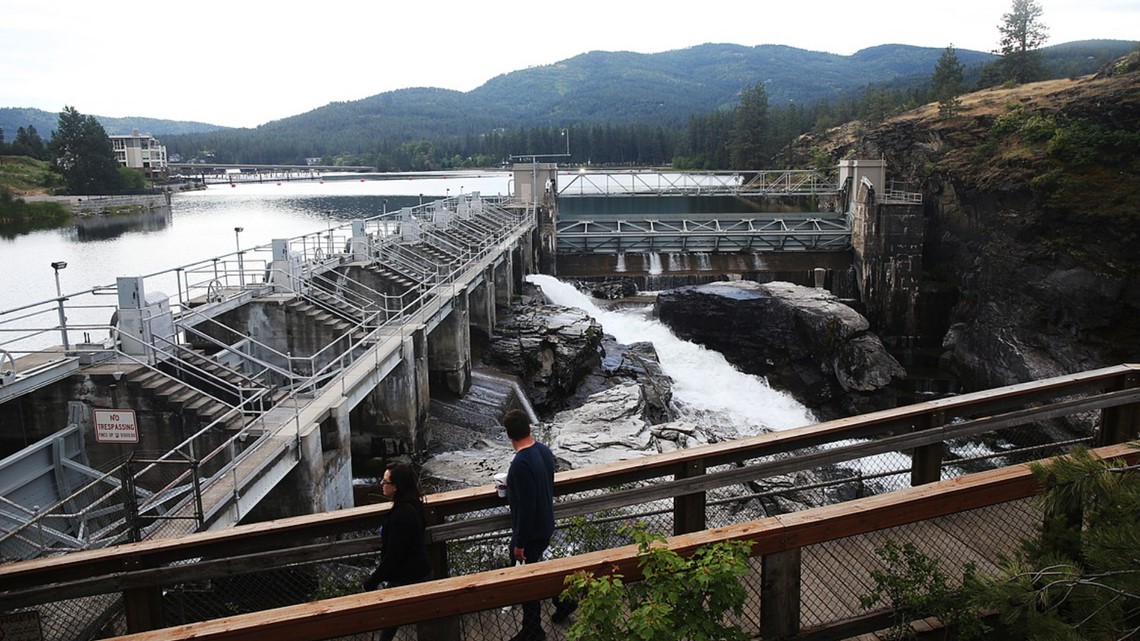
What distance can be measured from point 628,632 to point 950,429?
153 inches

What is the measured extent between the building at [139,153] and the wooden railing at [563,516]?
6337 inches

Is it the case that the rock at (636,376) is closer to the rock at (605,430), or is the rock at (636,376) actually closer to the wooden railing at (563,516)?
the rock at (605,430)

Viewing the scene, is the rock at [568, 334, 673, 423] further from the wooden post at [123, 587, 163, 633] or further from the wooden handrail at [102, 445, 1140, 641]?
the wooden handrail at [102, 445, 1140, 641]

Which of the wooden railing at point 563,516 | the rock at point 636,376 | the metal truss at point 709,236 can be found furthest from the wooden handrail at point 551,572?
the metal truss at point 709,236

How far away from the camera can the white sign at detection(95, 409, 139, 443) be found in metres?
11.4

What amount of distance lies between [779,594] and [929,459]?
10.3 ft

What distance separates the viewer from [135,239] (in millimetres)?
62281

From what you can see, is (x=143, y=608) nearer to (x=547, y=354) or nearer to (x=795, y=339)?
(x=547, y=354)

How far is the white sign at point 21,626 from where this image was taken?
454 cm

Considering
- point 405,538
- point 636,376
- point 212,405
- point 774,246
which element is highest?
point 405,538

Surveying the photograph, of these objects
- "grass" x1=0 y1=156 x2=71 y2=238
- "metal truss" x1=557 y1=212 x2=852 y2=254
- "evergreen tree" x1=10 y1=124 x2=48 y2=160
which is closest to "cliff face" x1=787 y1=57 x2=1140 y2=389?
"metal truss" x1=557 y1=212 x2=852 y2=254

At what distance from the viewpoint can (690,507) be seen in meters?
5.50

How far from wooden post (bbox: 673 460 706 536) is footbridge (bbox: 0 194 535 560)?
19.5 feet

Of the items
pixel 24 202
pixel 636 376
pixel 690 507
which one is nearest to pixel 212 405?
pixel 690 507
